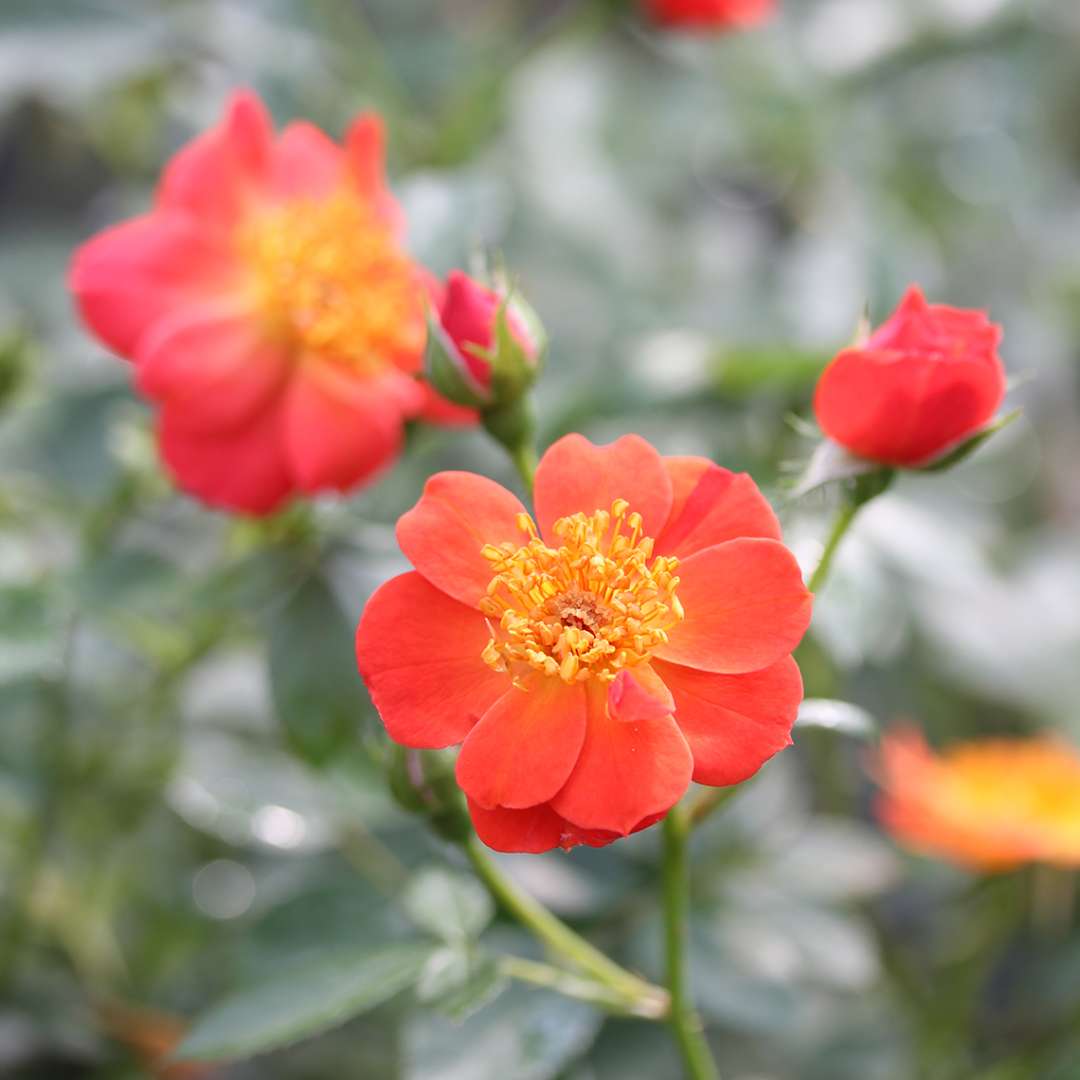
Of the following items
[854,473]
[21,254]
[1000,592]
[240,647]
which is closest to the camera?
[854,473]

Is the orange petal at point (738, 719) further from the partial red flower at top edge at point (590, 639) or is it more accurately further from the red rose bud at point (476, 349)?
the red rose bud at point (476, 349)

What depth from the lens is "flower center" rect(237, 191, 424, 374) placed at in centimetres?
93

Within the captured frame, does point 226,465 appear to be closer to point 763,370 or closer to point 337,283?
point 337,283

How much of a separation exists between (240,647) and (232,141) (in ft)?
1.41

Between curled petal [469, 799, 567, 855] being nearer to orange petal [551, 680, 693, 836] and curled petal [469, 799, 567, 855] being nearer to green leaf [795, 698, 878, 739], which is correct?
orange petal [551, 680, 693, 836]

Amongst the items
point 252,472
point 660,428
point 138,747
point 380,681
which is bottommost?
point 138,747

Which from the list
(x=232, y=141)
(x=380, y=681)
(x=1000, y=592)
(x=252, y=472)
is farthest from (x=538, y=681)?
(x=1000, y=592)

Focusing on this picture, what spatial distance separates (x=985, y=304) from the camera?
1.72 metres

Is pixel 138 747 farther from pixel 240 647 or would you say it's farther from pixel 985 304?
pixel 985 304

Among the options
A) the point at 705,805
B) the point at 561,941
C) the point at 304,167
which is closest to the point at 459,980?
the point at 561,941

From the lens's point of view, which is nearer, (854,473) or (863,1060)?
(854,473)

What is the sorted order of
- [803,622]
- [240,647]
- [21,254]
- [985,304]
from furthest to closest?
[985,304], [21,254], [240,647], [803,622]

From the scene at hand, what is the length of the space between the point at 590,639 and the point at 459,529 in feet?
0.27

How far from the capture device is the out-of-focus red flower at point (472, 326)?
728 millimetres
